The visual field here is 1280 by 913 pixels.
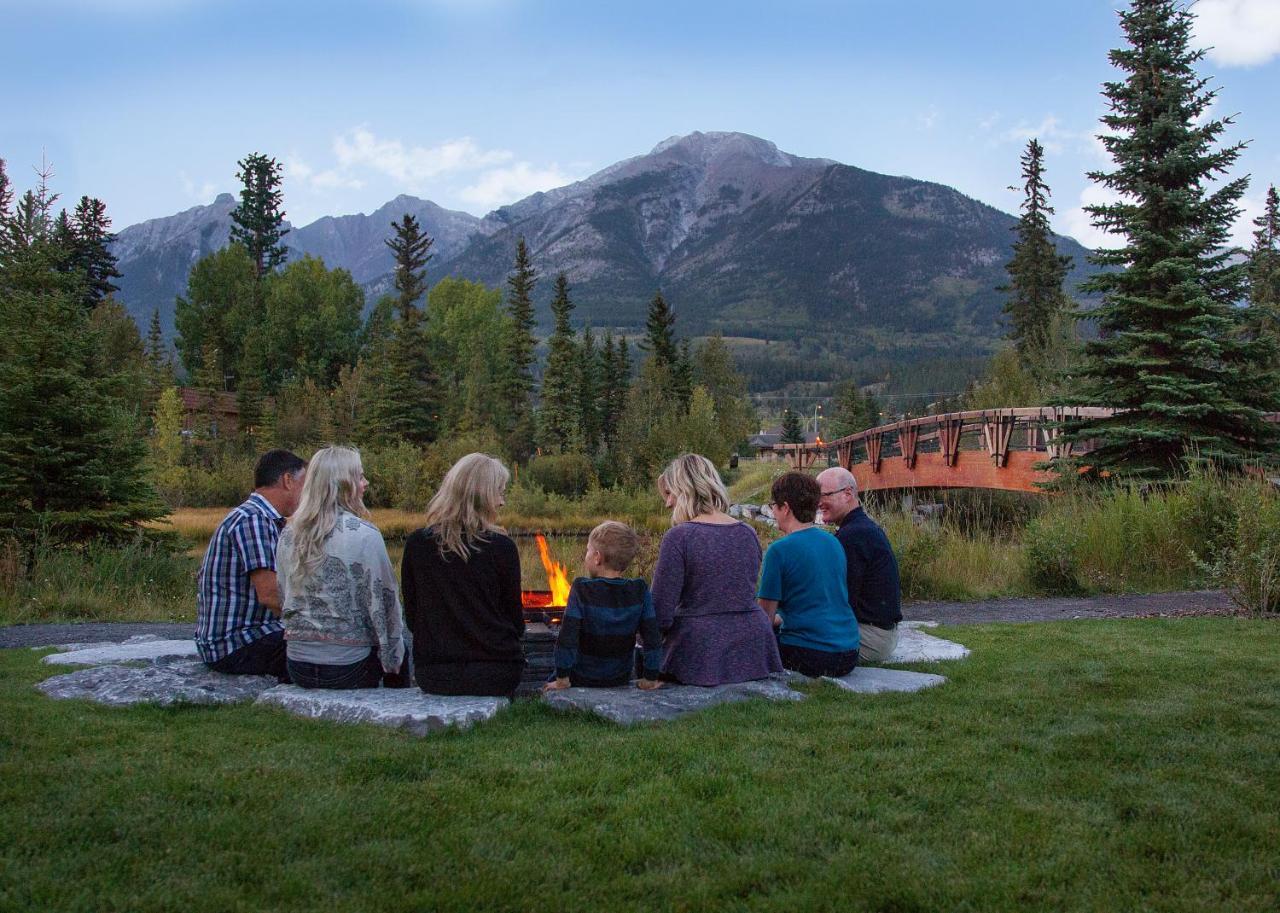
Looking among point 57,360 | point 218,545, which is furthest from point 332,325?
point 218,545

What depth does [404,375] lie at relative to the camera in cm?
4762

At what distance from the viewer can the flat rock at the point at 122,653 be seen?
6957 millimetres

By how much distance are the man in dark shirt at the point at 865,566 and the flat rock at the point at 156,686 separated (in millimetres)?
3622

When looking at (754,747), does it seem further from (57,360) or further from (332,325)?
(332,325)

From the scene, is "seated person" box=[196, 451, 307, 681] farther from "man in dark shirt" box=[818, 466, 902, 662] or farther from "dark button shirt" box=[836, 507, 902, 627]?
"dark button shirt" box=[836, 507, 902, 627]

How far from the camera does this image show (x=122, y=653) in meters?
7.38

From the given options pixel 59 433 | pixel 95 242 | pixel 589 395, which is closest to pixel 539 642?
pixel 59 433

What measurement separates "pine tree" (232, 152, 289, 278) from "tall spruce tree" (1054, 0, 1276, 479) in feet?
210

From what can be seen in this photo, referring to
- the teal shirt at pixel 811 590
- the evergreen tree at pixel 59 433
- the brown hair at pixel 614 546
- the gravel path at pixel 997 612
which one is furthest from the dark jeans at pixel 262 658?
the evergreen tree at pixel 59 433

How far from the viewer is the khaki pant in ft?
22.0

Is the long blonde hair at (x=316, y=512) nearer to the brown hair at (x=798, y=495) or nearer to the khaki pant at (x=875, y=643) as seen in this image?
the brown hair at (x=798, y=495)

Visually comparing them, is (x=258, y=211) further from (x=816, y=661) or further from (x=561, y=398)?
(x=816, y=661)

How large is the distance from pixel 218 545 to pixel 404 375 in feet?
142

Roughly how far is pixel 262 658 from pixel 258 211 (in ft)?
242
